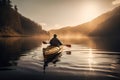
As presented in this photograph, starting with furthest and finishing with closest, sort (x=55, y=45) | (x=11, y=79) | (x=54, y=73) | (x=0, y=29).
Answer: (x=0, y=29) < (x=55, y=45) < (x=54, y=73) < (x=11, y=79)

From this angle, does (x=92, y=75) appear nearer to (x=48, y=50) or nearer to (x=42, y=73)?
(x=42, y=73)

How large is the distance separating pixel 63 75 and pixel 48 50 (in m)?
11.3

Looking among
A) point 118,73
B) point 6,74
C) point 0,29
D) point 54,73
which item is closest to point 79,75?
point 54,73

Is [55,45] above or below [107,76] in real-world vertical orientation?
above

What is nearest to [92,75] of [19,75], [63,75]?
[63,75]

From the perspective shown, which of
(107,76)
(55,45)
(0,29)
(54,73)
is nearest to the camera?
(107,76)

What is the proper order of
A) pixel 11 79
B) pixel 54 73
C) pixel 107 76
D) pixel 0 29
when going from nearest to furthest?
1. pixel 11 79
2. pixel 107 76
3. pixel 54 73
4. pixel 0 29

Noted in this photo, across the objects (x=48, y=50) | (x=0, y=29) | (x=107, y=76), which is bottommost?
(x=107, y=76)

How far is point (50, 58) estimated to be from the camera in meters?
34.0

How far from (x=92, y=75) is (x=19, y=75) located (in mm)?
8441

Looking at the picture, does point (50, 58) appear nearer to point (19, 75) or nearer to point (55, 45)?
point (55, 45)

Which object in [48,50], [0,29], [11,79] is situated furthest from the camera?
[0,29]

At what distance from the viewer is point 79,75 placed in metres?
22.3

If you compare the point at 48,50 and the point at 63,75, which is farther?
the point at 48,50
